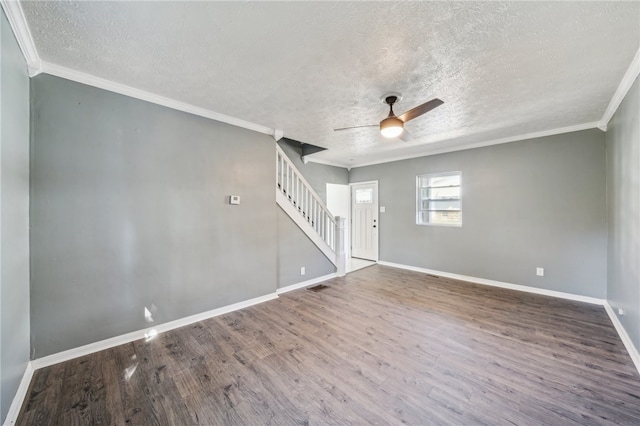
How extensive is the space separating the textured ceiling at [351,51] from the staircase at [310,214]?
150 cm

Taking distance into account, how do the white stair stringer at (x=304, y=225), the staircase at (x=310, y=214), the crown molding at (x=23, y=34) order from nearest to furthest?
the crown molding at (x=23, y=34)
the white stair stringer at (x=304, y=225)
the staircase at (x=310, y=214)

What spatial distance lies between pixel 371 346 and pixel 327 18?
284cm

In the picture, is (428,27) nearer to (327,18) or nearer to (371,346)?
(327,18)

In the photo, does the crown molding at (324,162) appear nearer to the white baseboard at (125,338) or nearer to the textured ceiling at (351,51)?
the textured ceiling at (351,51)

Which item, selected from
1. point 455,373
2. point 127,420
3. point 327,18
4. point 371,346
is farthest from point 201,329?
point 327,18

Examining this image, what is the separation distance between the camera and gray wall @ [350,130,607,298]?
11.5 feet

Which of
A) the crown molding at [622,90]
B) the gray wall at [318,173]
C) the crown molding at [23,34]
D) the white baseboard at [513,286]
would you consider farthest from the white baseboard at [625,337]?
the crown molding at [23,34]

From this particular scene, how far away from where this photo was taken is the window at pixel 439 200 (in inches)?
192

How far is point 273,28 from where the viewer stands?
1.68m

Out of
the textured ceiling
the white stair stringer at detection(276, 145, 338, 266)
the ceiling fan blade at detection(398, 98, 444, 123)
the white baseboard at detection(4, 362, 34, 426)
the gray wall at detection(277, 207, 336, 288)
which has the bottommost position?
the white baseboard at detection(4, 362, 34, 426)

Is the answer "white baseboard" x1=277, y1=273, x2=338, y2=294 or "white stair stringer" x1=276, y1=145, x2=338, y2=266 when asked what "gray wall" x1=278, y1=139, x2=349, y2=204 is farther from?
"white baseboard" x1=277, y1=273, x2=338, y2=294

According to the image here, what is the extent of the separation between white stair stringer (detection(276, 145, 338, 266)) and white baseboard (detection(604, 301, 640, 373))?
3.76 m

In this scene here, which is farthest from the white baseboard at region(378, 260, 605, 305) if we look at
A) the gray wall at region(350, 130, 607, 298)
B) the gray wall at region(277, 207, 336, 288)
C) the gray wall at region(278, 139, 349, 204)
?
the gray wall at region(278, 139, 349, 204)

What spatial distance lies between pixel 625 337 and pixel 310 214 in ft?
13.7
